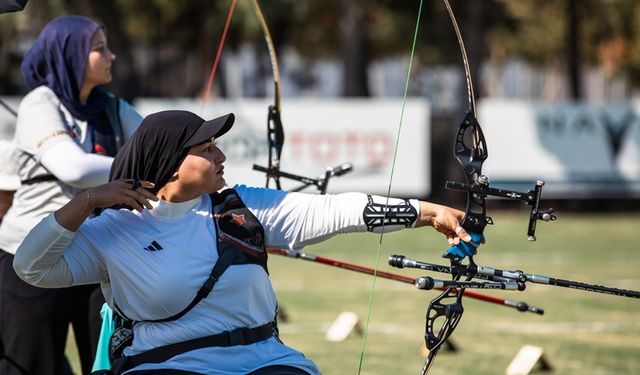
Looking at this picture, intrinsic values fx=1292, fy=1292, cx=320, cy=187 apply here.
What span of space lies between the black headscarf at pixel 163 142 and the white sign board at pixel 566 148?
1803 cm

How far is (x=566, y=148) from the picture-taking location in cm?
2247

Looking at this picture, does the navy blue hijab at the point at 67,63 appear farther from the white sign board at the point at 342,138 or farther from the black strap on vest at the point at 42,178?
the white sign board at the point at 342,138

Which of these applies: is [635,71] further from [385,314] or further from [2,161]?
[2,161]

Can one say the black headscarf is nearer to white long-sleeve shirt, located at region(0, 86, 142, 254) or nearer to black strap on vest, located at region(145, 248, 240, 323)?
black strap on vest, located at region(145, 248, 240, 323)

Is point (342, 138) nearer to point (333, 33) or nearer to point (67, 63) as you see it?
point (67, 63)

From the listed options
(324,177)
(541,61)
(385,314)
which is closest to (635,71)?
(541,61)

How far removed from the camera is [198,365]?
173 inches

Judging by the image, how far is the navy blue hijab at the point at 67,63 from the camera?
586 centimetres

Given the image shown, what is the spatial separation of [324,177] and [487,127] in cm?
1582

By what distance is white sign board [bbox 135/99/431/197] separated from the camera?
20859 mm

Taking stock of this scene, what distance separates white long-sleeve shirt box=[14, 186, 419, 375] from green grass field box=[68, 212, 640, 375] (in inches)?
156

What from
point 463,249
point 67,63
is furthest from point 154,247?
point 67,63

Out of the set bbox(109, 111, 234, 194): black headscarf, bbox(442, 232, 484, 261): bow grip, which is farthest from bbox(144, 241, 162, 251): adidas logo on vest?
bbox(442, 232, 484, 261): bow grip

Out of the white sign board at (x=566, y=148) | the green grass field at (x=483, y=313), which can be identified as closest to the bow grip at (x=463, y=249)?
the green grass field at (x=483, y=313)
